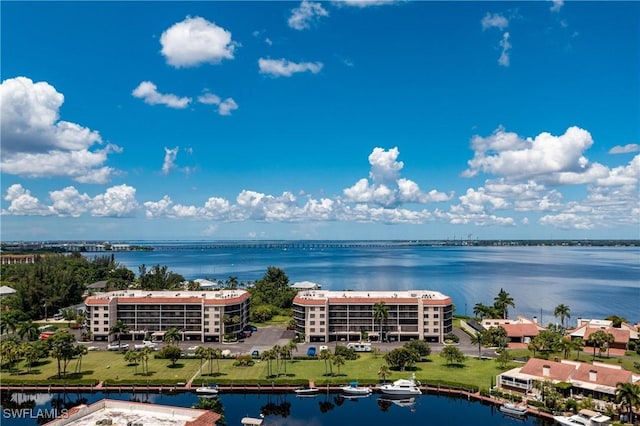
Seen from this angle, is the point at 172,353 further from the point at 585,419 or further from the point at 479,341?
the point at 585,419

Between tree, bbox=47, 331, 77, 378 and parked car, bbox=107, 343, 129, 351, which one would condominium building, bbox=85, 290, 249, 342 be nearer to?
parked car, bbox=107, 343, 129, 351

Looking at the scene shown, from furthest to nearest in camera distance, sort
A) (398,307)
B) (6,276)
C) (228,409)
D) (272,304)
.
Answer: (6,276) < (272,304) < (398,307) < (228,409)

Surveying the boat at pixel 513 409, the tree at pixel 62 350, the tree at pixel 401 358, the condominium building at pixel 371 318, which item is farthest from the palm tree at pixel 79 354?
the boat at pixel 513 409

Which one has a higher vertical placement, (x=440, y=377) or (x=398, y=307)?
(x=398, y=307)

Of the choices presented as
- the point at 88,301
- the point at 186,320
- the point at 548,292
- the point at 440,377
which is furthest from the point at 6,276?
the point at 548,292

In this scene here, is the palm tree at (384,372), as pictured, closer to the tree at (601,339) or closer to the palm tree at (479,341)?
the palm tree at (479,341)

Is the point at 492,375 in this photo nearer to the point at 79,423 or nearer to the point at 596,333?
the point at 596,333

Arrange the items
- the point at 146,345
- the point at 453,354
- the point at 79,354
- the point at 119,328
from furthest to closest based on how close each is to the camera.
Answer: the point at 119,328 < the point at 146,345 < the point at 453,354 < the point at 79,354

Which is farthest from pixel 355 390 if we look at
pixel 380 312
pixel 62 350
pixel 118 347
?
pixel 118 347
